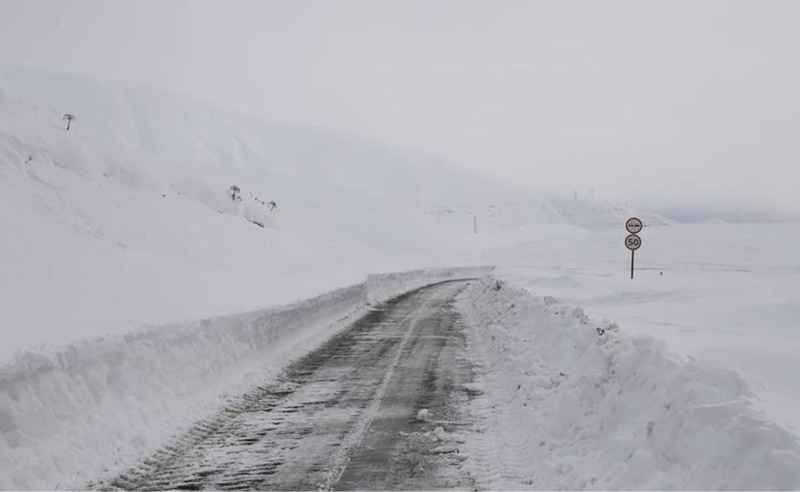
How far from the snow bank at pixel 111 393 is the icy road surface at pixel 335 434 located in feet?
1.59

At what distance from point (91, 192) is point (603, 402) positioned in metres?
35.7

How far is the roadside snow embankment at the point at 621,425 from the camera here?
4.94m

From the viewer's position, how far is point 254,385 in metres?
11.1

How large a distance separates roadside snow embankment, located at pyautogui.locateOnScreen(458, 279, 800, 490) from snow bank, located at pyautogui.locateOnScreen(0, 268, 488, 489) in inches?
155

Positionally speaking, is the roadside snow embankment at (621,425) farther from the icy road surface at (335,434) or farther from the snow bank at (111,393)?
the snow bank at (111,393)

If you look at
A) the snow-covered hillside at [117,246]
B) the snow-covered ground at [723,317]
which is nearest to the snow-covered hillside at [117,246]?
the snow-covered hillside at [117,246]

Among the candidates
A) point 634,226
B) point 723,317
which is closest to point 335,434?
point 723,317

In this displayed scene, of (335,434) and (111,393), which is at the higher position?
(111,393)

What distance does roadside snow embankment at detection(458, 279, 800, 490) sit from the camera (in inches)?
194

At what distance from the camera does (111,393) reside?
27.5 ft

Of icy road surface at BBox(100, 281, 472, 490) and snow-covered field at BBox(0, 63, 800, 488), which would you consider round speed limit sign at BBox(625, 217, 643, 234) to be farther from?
icy road surface at BBox(100, 281, 472, 490)

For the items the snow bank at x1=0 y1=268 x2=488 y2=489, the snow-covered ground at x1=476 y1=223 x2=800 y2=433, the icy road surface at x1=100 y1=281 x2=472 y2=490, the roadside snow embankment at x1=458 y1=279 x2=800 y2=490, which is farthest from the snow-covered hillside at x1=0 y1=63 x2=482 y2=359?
the snow-covered ground at x1=476 y1=223 x2=800 y2=433

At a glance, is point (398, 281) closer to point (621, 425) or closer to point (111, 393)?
point (111, 393)

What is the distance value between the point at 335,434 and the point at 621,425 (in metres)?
3.30
